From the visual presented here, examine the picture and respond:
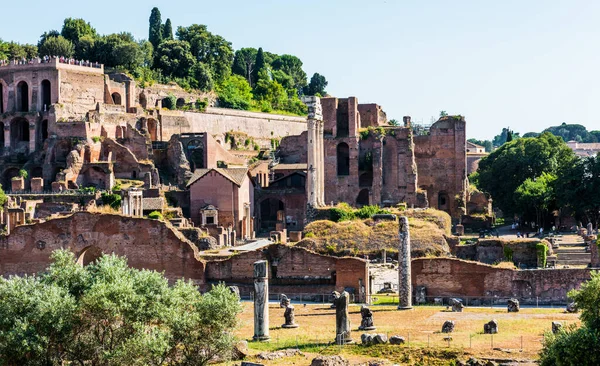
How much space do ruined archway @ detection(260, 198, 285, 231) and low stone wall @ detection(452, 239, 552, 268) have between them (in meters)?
24.1

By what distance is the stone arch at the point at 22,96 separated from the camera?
77.8m

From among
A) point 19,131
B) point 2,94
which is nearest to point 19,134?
point 19,131

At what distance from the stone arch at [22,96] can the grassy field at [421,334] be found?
43.6 metres

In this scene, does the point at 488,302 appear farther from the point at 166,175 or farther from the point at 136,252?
the point at 166,175

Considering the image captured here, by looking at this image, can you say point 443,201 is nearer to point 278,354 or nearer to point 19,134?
point 19,134

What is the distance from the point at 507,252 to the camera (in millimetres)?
48000

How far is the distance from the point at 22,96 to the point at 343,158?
25.0m

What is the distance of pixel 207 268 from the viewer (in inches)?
1746

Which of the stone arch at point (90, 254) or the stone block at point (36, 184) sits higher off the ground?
the stone block at point (36, 184)

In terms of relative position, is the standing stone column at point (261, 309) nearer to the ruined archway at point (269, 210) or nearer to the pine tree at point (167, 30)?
the ruined archway at point (269, 210)

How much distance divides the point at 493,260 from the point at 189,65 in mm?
52350

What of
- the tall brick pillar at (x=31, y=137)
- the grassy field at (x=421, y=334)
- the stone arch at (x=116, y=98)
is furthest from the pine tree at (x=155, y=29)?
the grassy field at (x=421, y=334)

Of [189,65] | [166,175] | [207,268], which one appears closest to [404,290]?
[207,268]

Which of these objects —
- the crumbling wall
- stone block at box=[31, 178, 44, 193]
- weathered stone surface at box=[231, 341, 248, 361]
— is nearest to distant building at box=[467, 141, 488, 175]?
stone block at box=[31, 178, 44, 193]
